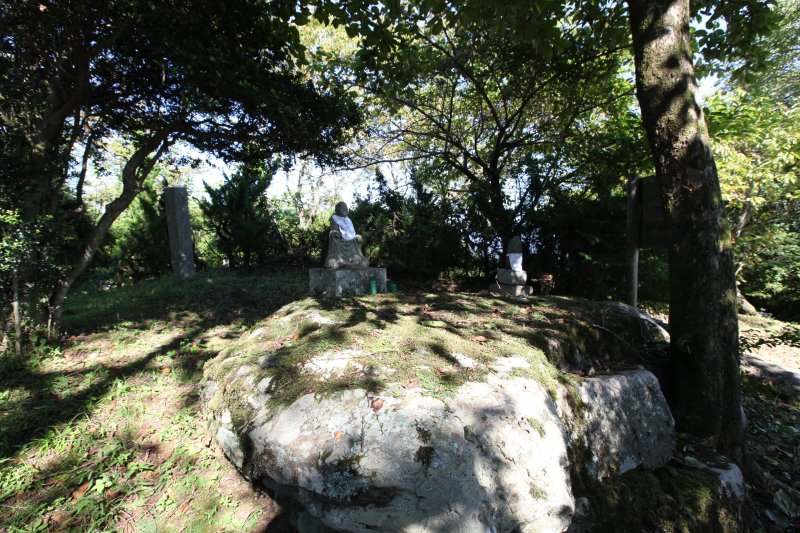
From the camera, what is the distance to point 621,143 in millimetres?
7430

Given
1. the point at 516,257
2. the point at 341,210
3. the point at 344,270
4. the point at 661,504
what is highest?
the point at 341,210

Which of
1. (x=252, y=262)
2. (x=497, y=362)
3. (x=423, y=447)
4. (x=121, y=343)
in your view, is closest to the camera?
(x=423, y=447)

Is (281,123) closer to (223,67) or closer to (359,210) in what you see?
(223,67)

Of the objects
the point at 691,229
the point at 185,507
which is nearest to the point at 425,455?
the point at 185,507

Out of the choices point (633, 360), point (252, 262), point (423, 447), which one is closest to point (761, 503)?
point (633, 360)

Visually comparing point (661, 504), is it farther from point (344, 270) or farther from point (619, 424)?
point (344, 270)

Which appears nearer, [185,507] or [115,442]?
[185,507]

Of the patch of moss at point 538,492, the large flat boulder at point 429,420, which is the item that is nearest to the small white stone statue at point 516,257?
the large flat boulder at point 429,420

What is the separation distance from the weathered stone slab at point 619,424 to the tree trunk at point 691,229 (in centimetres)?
43

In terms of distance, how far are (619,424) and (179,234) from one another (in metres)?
9.70

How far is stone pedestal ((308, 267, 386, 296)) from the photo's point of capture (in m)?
5.43

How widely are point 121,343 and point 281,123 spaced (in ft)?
11.6

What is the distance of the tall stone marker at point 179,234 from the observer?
29.3 ft

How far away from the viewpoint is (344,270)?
18.0 feet
